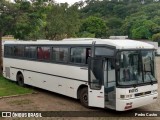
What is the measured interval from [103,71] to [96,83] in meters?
0.56

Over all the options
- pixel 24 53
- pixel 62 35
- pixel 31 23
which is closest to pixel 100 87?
pixel 24 53

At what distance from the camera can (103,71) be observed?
1116 cm

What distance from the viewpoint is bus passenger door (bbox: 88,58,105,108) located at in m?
11.1

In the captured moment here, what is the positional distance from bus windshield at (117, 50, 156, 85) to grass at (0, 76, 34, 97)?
6563 millimetres

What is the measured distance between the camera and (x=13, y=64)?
18.3 meters

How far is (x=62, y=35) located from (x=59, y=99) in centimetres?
3268

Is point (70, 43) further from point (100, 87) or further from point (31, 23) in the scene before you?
point (31, 23)

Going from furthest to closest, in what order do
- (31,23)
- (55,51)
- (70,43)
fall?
1. (31,23)
2. (55,51)
3. (70,43)

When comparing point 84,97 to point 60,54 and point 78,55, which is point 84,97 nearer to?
point 78,55

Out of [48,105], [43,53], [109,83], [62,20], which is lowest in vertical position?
[48,105]

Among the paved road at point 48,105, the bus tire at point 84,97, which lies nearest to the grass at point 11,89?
the paved road at point 48,105

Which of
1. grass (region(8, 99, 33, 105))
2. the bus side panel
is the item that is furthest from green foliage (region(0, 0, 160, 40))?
grass (region(8, 99, 33, 105))

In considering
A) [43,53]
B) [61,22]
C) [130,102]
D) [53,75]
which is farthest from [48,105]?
[61,22]

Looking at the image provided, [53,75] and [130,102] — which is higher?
[53,75]
